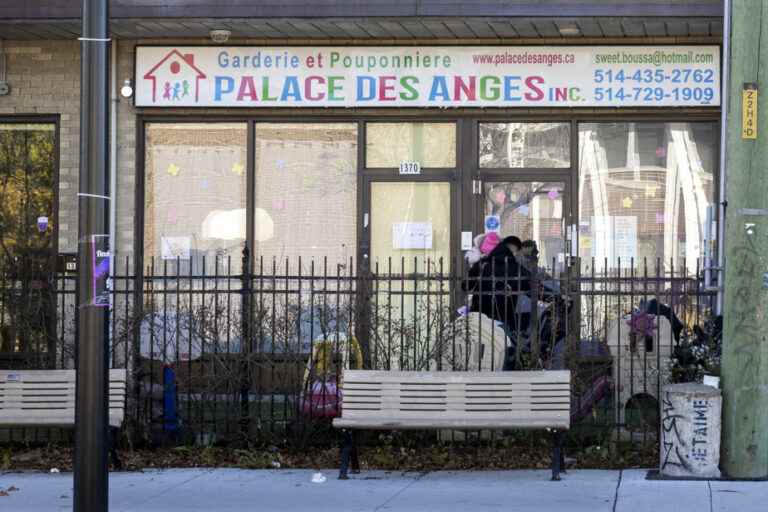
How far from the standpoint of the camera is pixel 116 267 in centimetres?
1313

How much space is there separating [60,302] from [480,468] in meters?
3.96

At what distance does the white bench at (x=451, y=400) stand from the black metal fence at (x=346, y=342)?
66 cm

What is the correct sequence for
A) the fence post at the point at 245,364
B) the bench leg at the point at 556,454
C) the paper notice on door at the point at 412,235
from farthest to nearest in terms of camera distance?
the paper notice on door at the point at 412,235, the fence post at the point at 245,364, the bench leg at the point at 556,454

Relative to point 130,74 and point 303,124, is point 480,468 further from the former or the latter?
point 130,74

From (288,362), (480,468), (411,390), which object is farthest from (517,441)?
(288,362)

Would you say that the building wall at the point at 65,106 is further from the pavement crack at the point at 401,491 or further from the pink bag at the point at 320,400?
the pavement crack at the point at 401,491

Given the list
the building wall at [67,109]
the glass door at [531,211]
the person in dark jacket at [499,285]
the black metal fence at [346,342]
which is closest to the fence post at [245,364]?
the black metal fence at [346,342]

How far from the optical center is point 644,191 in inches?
506

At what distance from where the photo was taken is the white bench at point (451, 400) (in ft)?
28.6

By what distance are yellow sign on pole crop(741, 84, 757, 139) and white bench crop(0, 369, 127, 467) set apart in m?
4.83

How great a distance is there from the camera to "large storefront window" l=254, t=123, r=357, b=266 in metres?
13.1

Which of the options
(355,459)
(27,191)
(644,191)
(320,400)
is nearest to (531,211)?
(644,191)

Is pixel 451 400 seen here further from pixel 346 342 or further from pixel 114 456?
pixel 114 456

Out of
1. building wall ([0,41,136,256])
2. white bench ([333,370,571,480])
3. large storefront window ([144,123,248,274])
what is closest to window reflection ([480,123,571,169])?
large storefront window ([144,123,248,274])
